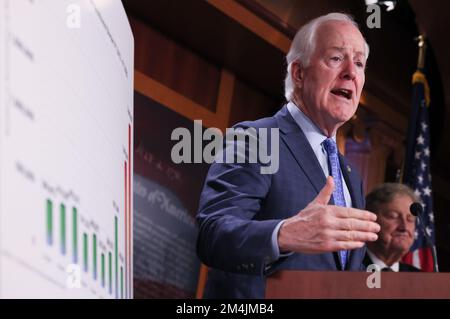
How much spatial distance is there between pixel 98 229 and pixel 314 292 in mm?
671

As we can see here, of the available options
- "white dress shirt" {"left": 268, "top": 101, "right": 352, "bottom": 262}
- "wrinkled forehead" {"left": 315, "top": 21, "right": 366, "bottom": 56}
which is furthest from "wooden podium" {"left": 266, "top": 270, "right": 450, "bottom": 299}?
"wrinkled forehead" {"left": 315, "top": 21, "right": 366, "bottom": 56}

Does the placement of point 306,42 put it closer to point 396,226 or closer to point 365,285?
point 365,285

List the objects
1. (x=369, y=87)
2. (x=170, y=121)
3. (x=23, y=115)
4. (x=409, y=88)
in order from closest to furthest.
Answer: (x=23, y=115), (x=170, y=121), (x=369, y=87), (x=409, y=88)

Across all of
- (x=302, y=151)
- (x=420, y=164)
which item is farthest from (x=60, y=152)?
(x=420, y=164)

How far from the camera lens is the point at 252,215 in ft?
6.59

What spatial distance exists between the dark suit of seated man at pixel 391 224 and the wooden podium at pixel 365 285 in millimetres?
2372

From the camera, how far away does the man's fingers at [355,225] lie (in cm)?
160

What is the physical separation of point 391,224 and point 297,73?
69.1 inches

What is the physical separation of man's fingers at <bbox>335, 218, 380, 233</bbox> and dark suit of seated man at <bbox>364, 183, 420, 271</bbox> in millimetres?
2446

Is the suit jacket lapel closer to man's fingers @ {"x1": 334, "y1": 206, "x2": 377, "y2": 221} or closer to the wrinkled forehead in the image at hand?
the wrinkled forehead

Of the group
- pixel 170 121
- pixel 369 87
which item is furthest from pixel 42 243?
pixel 369 87

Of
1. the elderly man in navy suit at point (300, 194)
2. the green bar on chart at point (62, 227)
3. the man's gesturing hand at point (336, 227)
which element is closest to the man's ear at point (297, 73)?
the elderly man in navy suit at point (300, 194)
